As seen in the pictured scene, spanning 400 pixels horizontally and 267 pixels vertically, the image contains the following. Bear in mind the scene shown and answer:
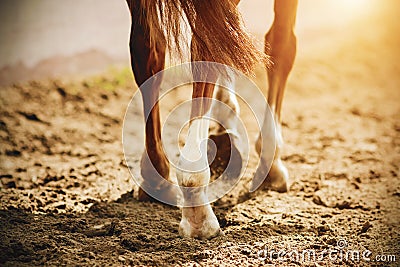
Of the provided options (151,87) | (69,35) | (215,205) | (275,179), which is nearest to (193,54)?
(151,87)

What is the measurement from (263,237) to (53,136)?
1582 mm

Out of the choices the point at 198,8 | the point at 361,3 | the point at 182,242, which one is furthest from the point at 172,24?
the point at 361,3

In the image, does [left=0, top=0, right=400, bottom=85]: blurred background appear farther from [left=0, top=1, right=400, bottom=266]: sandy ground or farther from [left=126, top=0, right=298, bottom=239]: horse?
[left=126, top=0, right=298, bottom=239]: horse

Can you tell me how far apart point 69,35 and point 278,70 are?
205cm

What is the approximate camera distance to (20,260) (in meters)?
1.74

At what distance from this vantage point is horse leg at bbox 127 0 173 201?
2.01 meters

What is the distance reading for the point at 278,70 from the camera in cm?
251

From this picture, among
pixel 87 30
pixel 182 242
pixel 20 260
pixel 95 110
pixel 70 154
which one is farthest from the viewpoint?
pixel 87 30

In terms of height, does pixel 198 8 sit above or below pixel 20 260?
above

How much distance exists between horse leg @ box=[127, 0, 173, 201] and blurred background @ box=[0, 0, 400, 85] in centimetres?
153

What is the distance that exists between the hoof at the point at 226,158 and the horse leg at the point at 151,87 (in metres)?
0.30

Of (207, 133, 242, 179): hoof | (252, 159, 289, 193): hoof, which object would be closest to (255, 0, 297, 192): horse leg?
(252, 159, 289, 193): hoof

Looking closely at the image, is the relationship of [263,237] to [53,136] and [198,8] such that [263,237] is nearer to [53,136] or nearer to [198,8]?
[198,8]

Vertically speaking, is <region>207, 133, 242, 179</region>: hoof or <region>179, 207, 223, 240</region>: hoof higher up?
<region>207, 133, 242, 179</region>: hoof
